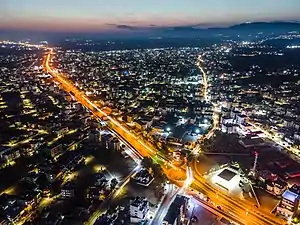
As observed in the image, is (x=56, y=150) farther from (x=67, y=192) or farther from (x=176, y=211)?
(x=176, y=211)

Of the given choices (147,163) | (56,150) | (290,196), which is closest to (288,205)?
(290,196)

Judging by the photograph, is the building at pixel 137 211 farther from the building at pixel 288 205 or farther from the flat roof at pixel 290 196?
the flat roof at pixel 290 196

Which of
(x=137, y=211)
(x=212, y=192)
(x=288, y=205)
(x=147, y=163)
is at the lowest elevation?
(x=212, y=192)

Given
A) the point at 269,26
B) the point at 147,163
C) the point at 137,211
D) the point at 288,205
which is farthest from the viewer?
the point at 269,26

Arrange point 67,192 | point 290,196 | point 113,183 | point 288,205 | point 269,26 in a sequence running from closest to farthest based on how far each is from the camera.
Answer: point 288,205, point 290,196, point 67,192, point 113,183, point 269,26

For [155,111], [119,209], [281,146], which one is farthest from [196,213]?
[155,111]

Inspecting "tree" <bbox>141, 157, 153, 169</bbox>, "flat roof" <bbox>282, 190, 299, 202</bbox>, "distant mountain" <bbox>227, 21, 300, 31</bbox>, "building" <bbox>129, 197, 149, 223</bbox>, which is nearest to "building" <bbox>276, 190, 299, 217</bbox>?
"flat roof" <bbox>282, 190, 299, 202</bbox>
